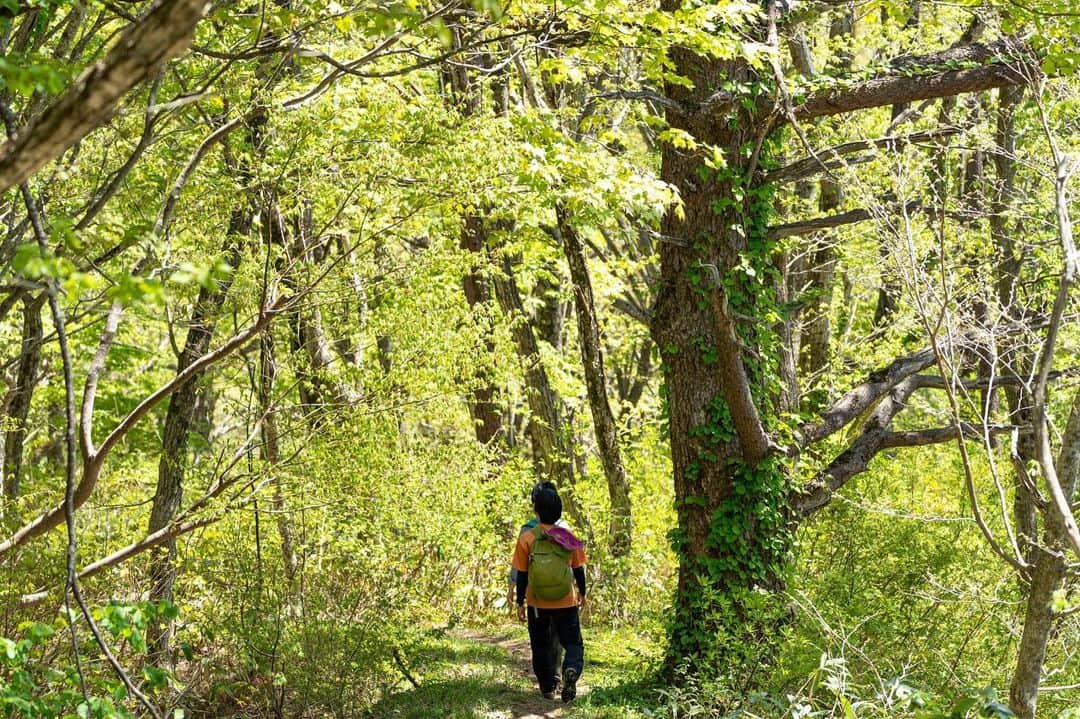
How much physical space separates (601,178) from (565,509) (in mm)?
6058

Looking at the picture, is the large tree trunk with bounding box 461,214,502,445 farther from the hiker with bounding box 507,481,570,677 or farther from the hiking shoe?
the hiking shoe

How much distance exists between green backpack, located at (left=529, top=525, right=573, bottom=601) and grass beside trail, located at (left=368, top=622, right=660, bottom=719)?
0.90m

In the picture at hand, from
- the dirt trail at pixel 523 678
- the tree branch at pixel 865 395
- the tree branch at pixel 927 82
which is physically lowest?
the dirt trail at pixel 523 678

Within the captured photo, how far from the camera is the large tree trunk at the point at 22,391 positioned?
775 cm

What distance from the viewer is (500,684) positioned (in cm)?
887

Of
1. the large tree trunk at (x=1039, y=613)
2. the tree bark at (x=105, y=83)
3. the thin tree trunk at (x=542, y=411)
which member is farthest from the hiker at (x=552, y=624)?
the tree bark at (x=105, y=83)

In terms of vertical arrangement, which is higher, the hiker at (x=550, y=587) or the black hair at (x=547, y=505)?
the black hair at (x=547, y=505)

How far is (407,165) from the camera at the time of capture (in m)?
7.23

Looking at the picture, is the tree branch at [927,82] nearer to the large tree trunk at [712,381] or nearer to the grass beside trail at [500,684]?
the large tree trunk at [712,381]

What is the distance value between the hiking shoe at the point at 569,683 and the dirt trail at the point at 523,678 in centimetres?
9

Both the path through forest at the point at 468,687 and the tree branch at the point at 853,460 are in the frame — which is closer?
the path through forest at the point at 468,687

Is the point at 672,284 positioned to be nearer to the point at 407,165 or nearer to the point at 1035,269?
the point at 407,165

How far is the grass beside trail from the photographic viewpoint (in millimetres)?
7914

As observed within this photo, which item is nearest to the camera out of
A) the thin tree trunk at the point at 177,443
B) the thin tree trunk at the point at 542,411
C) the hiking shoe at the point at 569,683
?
the thin tree trunk at the point at 177,443
